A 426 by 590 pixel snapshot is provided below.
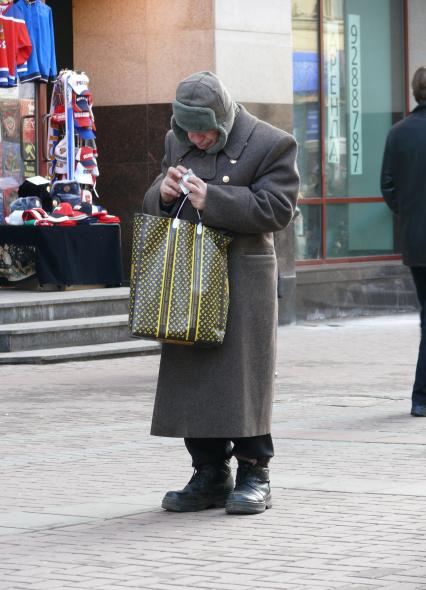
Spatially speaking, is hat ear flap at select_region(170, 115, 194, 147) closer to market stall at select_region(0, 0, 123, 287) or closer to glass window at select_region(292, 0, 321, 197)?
market stall at select_region(0, 0, 123, 287)

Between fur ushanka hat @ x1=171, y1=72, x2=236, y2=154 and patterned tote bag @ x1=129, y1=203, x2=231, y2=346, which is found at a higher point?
fur ushanka hat @ x1=171, y1=72, x2=236, y2=154

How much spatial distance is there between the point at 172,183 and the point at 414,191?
3541 mm

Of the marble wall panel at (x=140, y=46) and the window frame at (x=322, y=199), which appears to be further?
the window frame at (x=322, y=199)

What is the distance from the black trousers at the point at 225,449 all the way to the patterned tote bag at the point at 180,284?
50 centimetres

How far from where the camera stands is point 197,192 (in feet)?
20.5

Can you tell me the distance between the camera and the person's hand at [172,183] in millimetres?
6285

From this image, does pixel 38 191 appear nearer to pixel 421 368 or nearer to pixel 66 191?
pixel 66 191

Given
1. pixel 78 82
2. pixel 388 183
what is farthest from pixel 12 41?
pixel 388 183

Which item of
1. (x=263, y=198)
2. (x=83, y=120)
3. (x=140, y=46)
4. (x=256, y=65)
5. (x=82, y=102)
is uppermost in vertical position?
(x=140, y=46)

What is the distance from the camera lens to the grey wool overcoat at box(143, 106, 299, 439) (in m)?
6.26

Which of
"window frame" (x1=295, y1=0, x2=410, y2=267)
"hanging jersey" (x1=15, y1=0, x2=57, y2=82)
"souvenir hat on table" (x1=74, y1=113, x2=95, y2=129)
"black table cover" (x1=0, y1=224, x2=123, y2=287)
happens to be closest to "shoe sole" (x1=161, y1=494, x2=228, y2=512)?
"black table cover" (x1=0, y1=224, x2=123, y2=287)

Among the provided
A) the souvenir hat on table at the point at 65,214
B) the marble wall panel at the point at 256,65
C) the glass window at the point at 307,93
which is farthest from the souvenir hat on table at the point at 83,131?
→ the glass window at the point at 307,93

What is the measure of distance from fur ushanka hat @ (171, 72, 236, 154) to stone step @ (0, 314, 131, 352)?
7020mm

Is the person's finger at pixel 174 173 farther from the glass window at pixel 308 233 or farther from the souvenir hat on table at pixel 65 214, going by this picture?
the glass window at pixel 308 233
